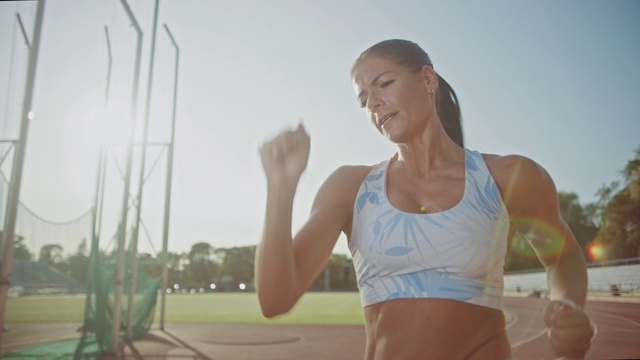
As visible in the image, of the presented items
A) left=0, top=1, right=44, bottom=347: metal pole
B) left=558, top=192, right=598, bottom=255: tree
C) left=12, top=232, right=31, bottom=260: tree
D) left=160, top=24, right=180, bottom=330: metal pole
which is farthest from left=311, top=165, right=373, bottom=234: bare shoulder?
left=558, top=192, right=598, bottom=255: tree

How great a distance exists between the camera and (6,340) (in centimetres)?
1042

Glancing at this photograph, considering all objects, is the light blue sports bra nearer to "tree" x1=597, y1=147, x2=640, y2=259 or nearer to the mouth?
the mouth

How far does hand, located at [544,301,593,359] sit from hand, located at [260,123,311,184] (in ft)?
1.81

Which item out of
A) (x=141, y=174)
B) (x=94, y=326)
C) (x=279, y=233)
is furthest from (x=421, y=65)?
(x=141, y=174)

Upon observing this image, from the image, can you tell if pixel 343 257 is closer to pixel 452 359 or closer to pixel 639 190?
pixel 639 190

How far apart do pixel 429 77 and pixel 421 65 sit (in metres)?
0.05

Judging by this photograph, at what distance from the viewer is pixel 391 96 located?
1.34m

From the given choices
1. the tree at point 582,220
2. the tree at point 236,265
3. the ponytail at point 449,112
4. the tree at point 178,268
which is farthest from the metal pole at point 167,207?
the tree at point 178,268

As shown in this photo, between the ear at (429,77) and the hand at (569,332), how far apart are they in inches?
31.0

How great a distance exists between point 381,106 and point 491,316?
24.1 inches

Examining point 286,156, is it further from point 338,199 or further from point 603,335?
point 603,335

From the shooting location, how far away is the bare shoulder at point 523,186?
1.34m

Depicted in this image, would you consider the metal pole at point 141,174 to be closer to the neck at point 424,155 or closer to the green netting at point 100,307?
the green netting at point 100,307

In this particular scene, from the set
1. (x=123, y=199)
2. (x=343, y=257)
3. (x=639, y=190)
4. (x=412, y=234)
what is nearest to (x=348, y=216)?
(x=412, y=234)
